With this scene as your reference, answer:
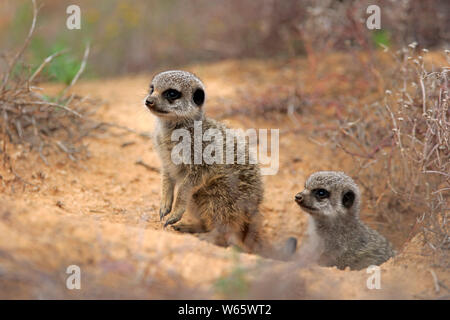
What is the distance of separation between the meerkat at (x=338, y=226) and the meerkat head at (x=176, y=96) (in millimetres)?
1117

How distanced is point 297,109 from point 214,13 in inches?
109

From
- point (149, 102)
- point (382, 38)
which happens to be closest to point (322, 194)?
point (149, 102)

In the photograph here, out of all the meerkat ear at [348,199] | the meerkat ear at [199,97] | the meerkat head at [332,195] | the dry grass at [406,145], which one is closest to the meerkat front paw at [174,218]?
the meerkat ear at [199,97]

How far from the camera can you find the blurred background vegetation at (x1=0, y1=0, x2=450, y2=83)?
19.3 feet

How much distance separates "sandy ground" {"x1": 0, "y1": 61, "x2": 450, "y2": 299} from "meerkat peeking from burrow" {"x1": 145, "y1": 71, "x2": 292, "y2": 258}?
36cm

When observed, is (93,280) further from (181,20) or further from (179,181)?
(181,20)

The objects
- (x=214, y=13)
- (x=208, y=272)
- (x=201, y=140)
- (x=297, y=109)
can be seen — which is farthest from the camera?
(x=214, y=13)

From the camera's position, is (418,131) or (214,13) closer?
(418,131)

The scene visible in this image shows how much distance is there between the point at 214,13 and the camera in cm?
756

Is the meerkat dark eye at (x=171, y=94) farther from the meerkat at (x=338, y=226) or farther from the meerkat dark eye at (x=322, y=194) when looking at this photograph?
the meerkat dark eye at (x=322, y=194)

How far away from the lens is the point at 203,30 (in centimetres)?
796

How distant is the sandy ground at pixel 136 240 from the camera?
7.50ft

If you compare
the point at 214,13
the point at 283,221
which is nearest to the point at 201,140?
the point at 283,221

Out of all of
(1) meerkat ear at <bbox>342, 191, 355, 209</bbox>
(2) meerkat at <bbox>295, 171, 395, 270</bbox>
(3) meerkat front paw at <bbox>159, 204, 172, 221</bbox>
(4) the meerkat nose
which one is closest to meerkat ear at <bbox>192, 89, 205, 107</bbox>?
(4) the meerkat nose
